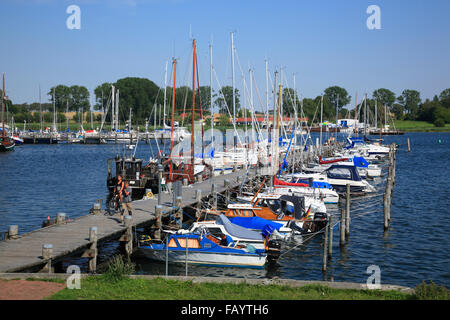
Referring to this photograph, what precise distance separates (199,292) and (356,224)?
2112 cm

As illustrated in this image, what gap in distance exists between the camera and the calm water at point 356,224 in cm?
2258

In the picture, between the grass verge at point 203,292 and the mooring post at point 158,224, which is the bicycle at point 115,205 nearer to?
the mooring post at point 158,224

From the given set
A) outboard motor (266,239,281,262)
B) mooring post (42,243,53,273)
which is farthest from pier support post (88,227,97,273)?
outboard motor (266,239,281,262)

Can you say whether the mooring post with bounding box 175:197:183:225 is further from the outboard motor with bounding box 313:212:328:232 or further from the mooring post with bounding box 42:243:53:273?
the mooring post with bounding box 42:243:53:273

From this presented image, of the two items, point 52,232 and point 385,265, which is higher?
point 52,232

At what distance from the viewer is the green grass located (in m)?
13.7

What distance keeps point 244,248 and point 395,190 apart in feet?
103

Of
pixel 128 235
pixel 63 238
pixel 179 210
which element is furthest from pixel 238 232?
pixel 63 238

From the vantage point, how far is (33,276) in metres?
15.5

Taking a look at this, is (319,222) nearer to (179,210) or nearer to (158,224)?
(179,210)

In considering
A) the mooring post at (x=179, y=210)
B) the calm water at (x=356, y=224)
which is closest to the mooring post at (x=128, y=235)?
the calm water at (x=356, y=224)

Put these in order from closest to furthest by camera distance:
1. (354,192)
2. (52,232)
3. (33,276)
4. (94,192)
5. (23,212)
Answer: (33,276) → (52,232) → (23,212) → (354,192) → (94,192)
